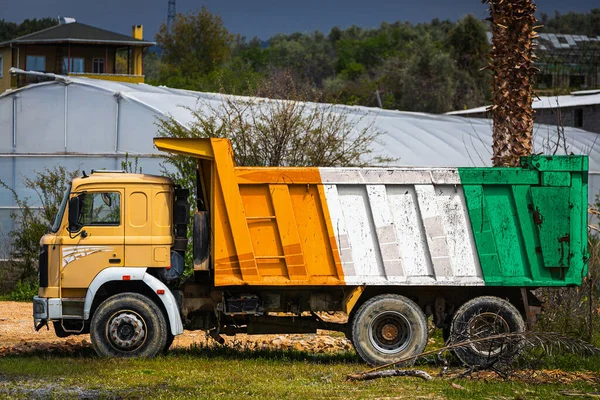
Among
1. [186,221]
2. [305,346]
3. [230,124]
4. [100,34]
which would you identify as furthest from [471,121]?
[100,34]

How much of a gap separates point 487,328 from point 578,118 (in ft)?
93.3

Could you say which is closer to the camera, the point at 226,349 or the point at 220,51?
the point at 226,349

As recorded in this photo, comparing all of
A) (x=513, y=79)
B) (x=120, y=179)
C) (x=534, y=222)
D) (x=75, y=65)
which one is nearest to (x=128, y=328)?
(x=120, y=179)

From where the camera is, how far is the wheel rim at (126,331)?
1277 centimetres

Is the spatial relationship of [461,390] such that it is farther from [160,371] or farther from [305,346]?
[305,346]

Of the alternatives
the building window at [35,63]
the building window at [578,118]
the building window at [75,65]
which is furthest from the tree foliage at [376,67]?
the building window at [578,118]

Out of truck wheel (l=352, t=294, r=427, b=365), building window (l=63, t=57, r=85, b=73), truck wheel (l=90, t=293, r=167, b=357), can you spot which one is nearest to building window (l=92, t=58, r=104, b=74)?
building window (l=63, t=57, r=85, b=73)

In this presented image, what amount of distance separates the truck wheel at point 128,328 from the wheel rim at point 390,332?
2888 millimetres

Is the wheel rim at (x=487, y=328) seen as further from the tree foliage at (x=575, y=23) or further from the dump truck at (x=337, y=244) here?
the tree foliage at (x=575, y=23)

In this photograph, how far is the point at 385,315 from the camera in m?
12.9

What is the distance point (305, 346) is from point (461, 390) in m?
5.29

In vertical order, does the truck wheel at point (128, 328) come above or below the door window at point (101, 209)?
below

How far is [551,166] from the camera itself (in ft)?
41.2

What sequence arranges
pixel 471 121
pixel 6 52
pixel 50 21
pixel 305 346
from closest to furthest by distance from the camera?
pixel 305 346 → pixel 471 121 → pixel 6 52 → pixel 50 21
